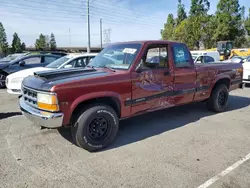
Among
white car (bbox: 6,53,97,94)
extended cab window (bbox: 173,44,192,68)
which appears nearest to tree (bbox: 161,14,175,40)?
white car (bbox: 6,53,97,94)

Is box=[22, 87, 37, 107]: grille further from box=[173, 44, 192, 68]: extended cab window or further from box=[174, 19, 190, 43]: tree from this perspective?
box=[174, 19, 190, 43]: tree

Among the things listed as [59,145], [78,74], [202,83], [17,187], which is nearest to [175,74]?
[202,83]

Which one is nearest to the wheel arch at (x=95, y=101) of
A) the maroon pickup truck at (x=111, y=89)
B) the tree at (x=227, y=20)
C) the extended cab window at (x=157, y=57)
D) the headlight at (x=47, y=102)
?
the maroon pickup truck at (x=111, y=89)

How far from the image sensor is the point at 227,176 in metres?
3.01

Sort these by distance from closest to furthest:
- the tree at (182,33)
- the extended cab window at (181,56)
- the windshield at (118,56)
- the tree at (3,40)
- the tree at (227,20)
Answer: the windshield at (118,56)
the extended cab window at (181,56)
the tree at (227,20)
the tree at (182,33)
the tree at (3,40)

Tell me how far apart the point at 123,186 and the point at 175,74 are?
2.70 meters

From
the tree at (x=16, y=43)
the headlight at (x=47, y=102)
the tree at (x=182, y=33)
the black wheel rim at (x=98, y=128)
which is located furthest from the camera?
the tree at (x=16, y=43)

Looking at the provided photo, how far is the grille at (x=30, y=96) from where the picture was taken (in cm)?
366

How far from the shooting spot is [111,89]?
3.80 metres

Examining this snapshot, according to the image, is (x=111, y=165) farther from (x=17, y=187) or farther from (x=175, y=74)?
(x=175, y=74)

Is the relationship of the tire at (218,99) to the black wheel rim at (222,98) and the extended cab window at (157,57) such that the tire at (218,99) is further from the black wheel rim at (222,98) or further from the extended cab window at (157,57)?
the extended cab window at (157,57)

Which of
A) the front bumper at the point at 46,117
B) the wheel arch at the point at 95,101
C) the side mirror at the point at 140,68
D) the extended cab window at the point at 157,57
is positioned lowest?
the front bumper at the point at 46,117

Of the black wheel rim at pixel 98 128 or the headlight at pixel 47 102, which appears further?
the black wheel rim at pixel 98 128

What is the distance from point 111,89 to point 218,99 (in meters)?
3.51
